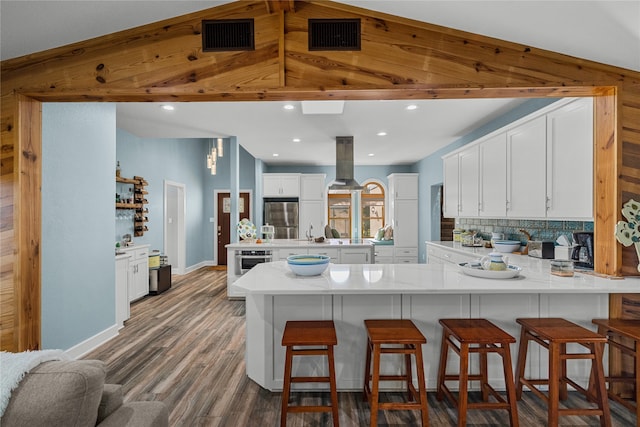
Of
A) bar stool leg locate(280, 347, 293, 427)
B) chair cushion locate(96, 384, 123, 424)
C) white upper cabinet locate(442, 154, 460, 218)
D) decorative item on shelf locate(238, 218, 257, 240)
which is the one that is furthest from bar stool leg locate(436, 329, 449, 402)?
decorative item on shelf locate(238, 218, 257, 240)

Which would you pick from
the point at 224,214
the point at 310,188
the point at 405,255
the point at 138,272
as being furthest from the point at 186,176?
the point at 405,255

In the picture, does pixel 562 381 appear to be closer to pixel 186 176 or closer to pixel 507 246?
pixel 507 246

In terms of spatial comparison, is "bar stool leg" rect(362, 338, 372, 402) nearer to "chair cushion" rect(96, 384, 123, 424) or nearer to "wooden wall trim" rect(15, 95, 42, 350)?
"chair cushion" rect(96, 384, 123, 424)

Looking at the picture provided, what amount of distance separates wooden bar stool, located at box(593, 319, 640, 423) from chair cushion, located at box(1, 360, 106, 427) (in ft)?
8.85

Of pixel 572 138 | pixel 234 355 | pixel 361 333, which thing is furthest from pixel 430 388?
pixel 572 138

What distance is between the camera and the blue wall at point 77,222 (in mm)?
2715

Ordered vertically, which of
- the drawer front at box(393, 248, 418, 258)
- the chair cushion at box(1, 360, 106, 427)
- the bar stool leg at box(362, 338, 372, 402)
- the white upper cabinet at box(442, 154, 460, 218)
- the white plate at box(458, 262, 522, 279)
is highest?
the white upper cabinet at box(442, 154, 460, 218)

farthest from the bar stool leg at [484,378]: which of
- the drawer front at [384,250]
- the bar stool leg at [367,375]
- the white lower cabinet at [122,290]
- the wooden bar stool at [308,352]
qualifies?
the drawer front at [384,250]

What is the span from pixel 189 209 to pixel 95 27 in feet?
18.5

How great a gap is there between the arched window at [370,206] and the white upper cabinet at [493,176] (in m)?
4.45

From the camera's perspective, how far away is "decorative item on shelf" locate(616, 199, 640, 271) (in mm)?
2221

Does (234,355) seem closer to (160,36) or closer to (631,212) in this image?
(160,36)

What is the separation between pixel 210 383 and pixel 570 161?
3469 millimetres

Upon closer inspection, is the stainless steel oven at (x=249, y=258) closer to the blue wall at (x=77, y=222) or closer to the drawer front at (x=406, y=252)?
the blue wall at (x=77, y=222)
